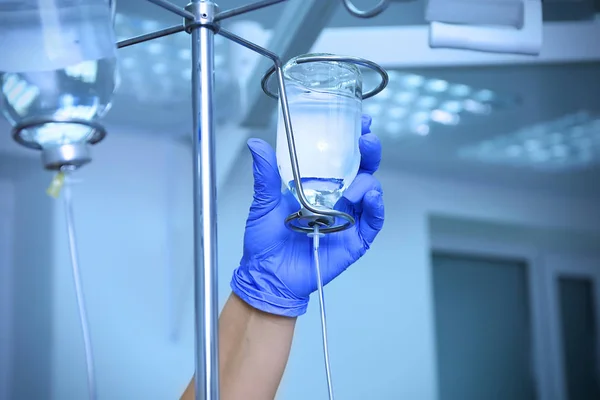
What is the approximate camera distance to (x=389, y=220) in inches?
91.0

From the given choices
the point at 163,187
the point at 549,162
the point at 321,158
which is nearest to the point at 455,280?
the point at 549,162

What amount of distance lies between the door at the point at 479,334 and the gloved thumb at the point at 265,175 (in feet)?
5.82

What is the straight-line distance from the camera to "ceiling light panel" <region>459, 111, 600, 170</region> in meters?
2.39

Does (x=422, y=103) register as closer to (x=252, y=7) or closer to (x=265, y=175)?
(x=265, y=175)

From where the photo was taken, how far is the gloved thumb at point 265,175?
768 mm

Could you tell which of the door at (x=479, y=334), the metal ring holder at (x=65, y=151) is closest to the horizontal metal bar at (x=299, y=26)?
the metal ring holder at (x=65, y=151)

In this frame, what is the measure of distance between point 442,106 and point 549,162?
0.69m

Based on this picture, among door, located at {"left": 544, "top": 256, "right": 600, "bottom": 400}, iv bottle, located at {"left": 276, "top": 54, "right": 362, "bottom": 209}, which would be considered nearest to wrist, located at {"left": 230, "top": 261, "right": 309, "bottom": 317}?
iv bottle, located at {"left": 276, "top": 54, "right": 362, "bottom": 209}

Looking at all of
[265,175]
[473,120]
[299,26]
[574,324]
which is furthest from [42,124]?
[574,324]

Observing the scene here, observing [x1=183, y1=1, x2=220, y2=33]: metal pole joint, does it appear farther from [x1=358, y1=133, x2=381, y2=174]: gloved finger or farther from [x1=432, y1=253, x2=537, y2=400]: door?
[x1=432, y1=253, x2=537, y2=400]: door

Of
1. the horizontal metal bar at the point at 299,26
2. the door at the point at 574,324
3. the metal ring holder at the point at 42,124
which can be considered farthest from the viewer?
the door at the point at 574,324

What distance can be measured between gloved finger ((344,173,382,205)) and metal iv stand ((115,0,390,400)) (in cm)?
23

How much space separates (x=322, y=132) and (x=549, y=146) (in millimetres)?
2102

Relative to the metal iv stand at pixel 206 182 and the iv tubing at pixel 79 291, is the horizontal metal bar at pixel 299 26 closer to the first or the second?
the metal iv stand at pixel 206 182
